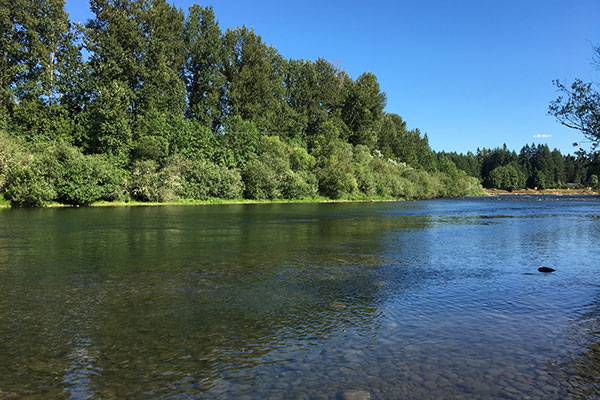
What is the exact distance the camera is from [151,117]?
82625mm

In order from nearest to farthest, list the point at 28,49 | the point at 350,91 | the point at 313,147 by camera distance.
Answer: the point at 28,49 → the point at 313,147 → the point at 350,91

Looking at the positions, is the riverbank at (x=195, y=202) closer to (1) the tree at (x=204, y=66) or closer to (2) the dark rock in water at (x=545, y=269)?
(1) the tree at (x=204, y=66)

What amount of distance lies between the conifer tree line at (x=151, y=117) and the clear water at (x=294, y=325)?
52871 mm

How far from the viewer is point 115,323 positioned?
33.7 feet

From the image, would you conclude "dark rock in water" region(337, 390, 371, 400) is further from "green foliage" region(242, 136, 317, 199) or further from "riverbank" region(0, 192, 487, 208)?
"green foliage" region(242, 136, 317, 199)

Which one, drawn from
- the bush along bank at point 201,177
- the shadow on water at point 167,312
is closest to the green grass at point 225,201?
the bush along bank at point 201,177

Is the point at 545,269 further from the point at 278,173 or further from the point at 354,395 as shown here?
the point at 278,173

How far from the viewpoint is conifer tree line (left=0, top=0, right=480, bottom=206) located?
6856 centimetres

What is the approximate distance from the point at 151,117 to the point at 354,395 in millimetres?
84283

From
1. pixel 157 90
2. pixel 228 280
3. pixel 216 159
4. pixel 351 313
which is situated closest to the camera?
pixel 351 313

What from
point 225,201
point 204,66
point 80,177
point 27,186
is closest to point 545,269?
point 27,186

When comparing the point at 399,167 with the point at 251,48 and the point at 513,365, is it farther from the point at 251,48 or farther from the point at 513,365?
the point at 513,365

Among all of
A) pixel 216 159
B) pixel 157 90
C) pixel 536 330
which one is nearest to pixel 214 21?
pixel 157 90

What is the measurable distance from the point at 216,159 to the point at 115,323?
8307cm
